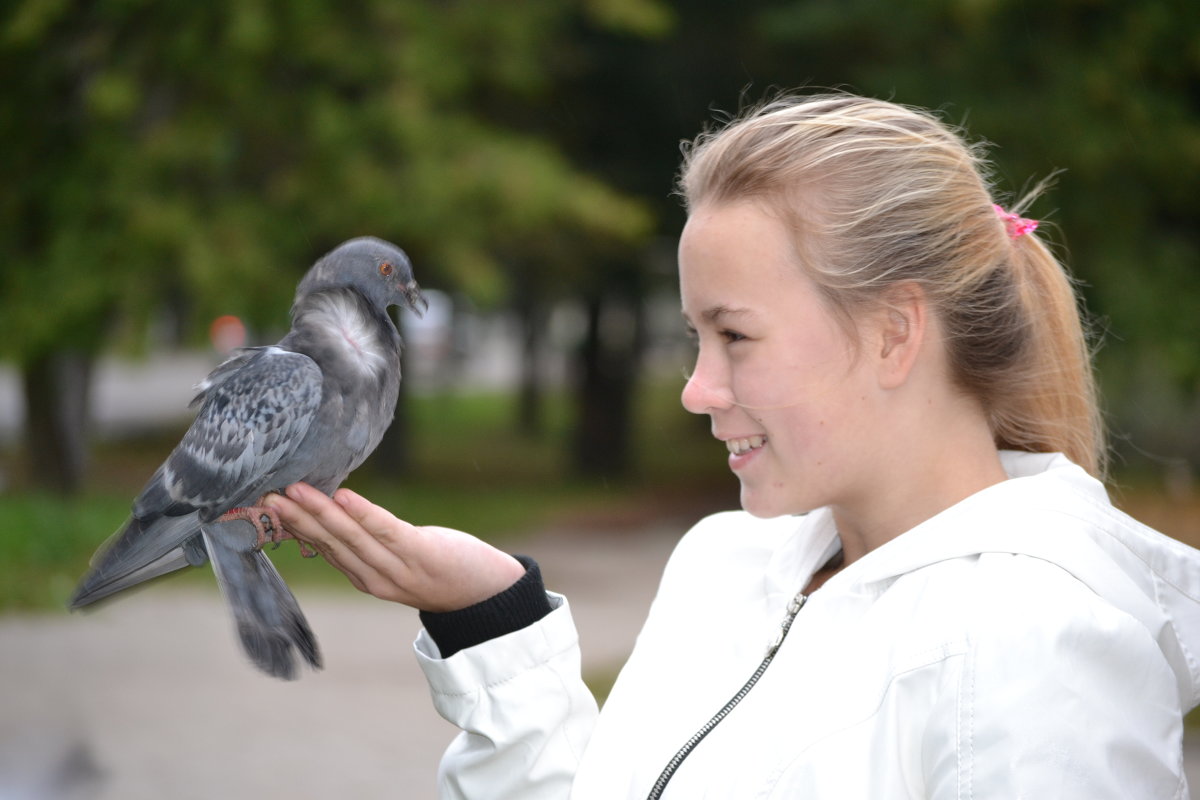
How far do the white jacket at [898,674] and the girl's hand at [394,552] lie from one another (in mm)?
97

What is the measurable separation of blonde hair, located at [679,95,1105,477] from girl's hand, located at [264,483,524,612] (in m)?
0.70

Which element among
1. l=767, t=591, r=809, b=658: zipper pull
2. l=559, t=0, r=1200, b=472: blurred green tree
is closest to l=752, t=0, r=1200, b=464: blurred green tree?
l=559, t=0, r=1200, b=472: blurred green tree

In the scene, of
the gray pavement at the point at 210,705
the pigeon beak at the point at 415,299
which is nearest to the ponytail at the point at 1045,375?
the pigeon beak at the point at 415,299

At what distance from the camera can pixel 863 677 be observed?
166 cm

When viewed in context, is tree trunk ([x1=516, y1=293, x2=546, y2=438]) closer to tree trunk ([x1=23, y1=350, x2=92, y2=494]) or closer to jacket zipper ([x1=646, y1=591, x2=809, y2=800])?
tree trunk ([x1=23, y1=350, x2=92, y2=494])

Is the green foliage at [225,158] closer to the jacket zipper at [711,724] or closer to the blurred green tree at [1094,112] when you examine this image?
the blurred green tree at [1094,112]

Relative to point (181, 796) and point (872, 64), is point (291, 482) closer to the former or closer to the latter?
point (181, 796)

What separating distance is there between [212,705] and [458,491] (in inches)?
239

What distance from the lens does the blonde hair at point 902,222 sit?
1836 millimetres

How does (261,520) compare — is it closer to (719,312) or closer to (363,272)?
(363,272)

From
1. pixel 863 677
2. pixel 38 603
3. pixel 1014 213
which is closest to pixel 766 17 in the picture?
pixel 38 603

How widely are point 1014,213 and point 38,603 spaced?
727 centimetres

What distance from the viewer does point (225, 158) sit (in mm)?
8164

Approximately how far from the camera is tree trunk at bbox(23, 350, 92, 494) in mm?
10078
